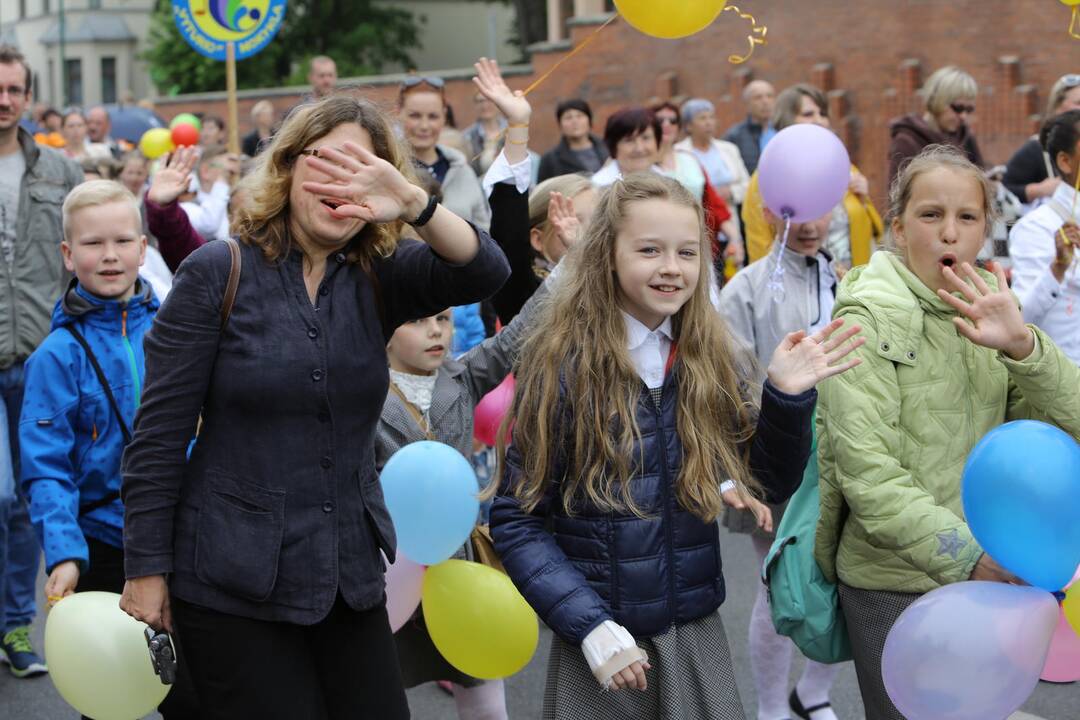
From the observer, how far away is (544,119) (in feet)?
79.7

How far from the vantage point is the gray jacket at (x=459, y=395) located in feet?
14.3

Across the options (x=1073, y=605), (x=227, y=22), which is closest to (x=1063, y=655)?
(x=1073, y=605)

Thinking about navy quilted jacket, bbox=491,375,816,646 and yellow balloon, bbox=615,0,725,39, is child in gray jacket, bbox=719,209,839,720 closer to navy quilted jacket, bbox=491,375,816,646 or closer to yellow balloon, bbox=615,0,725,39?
yellow balloon, bbox=615,0,725,39

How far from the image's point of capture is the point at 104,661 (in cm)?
360

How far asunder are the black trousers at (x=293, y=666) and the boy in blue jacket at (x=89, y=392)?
900 millimetres

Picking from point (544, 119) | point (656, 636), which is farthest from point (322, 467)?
point (544, 119)

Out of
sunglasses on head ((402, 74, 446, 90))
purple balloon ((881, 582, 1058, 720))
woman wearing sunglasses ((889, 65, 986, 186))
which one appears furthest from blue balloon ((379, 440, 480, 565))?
woman wearing sunglasses ((889, 65, 986, 186))

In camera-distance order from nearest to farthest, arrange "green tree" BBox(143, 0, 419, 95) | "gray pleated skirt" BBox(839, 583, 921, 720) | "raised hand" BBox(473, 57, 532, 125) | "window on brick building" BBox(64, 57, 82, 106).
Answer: "gray pleated skirt" BBox(839, 583, 921, 720)
"raised hand" BBox(473, 57, 532, 125)
"green tree" BBox(143, 0, 419, 95)
"window on brick building" BBox(64, 57, 82, 106)

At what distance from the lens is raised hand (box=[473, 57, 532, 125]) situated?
4.57 metres

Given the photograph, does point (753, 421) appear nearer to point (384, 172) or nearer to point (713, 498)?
point (713, 498)

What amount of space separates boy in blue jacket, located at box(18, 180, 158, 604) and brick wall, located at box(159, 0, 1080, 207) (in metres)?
13.8

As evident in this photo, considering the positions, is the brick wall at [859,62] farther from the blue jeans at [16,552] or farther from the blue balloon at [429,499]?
the blue balloon at [429,499]

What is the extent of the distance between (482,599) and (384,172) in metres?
1.39

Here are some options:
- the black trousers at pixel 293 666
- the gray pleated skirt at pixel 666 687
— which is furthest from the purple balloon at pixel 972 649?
the black trousers at pixel 293 666
